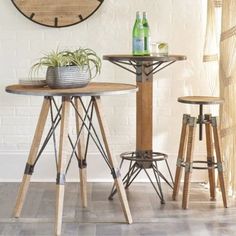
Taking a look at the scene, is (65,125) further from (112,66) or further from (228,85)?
(228,85)

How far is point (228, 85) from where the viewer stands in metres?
3.46

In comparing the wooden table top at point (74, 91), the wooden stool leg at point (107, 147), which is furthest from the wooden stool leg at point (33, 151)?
the wooden stool leg at point (107, 147)

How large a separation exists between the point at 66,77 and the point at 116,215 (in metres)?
0.89

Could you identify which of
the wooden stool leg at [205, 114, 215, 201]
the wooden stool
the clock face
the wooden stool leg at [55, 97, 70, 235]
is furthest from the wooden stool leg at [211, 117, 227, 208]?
the clock face

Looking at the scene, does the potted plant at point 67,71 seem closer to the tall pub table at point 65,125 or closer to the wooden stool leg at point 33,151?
the tall pub table at point 65,125

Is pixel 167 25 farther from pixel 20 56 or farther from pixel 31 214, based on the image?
pixel 31 214

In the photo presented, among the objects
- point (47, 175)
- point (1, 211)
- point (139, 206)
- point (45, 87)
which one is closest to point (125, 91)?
point (45, 87)

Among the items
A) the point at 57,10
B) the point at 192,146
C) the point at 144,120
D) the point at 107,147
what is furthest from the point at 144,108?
the point at 57,10

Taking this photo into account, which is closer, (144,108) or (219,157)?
(219,157)

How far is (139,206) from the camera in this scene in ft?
10.9

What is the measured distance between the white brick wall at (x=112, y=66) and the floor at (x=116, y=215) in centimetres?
34

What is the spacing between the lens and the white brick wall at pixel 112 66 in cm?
376

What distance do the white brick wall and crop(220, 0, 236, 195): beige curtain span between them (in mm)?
342

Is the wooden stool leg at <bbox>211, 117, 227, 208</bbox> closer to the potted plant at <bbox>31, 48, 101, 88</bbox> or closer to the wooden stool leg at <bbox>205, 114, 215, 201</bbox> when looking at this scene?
the wooden stool leg at <bbox>205, 114, 215, 201</bbox>
